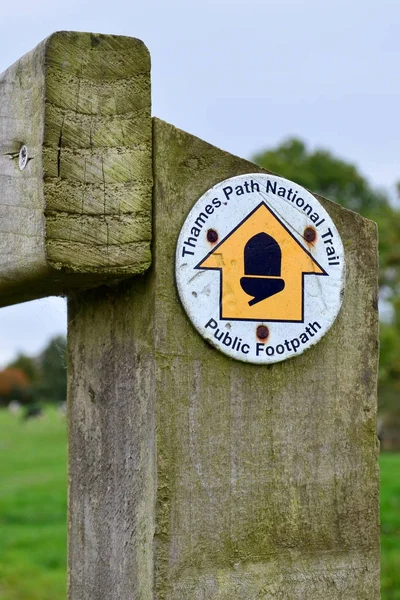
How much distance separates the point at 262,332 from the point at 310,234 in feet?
0.72

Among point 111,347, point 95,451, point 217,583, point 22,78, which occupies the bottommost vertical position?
point 217,583

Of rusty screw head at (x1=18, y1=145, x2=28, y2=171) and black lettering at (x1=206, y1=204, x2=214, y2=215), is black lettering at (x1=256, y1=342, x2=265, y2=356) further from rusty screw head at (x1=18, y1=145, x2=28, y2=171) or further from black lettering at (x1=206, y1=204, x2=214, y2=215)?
rusty screw head at (x1=18, y1=145, x2=28, y2=171)

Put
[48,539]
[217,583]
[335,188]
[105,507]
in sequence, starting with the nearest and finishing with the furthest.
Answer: [217,583], [105,507], [48,539], [335,188]

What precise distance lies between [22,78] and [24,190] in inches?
8.1

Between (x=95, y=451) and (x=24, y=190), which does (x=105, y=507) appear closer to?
(x=95, y=451)

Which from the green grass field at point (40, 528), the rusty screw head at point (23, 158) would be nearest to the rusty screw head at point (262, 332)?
the rusty screw head at point (23, 158)

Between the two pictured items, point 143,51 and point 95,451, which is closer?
point 143,51

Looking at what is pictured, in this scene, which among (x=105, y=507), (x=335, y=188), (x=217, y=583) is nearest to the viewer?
(x=217, y=583)

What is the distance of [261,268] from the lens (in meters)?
1.87

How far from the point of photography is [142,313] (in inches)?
72.8

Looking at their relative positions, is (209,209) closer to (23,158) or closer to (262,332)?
(262,332)

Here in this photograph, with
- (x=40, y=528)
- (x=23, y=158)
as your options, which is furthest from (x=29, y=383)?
(x=23, y=158)

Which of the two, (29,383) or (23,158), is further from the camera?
(29,383)

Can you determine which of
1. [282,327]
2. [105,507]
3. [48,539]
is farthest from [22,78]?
[48,539]
